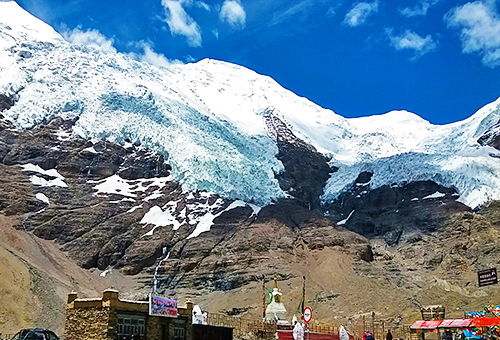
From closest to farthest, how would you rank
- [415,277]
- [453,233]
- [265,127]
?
[415,277] < [453,233] < [265,127]

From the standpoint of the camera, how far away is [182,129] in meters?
158

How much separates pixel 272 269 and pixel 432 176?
50.9 metres

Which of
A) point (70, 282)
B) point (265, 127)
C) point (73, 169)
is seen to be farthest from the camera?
point (265, 127)

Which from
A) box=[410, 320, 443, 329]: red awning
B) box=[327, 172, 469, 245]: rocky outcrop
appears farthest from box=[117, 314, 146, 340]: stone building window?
box=[327, 172, 469, 245]: rocky outcrop

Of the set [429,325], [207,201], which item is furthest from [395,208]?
[429,325]

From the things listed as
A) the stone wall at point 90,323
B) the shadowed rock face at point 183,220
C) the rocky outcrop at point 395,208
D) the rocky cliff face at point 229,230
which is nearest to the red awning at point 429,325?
the stone wall at point 90,323

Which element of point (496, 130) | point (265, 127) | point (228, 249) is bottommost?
point (228, 249)

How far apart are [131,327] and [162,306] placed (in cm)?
246

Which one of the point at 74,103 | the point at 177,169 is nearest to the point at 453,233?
the point at 177,169

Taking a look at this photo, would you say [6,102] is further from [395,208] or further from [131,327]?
[131,327]

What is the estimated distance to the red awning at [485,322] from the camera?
40.7 m

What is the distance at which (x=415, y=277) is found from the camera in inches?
4173

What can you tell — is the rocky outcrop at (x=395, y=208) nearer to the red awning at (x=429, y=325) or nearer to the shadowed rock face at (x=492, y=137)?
the shadowed rock face at (x=492, y=137)

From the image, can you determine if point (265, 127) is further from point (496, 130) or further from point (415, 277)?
point (415, 277)
